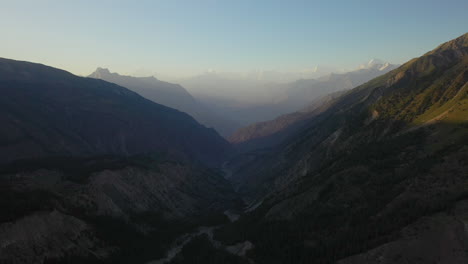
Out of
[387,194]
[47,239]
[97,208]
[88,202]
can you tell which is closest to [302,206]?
Result: [387,194]

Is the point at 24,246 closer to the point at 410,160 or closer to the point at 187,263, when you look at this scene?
the point at 187,263

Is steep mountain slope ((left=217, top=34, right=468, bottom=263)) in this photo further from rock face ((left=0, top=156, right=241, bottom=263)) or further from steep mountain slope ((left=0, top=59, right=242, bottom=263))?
steep mountain slope ((left=0, top=59, right=242, bottom=263))

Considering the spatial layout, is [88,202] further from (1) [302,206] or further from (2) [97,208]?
(1) [302,206]

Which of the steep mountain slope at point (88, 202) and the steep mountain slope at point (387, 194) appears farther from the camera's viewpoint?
the steep mountain slope at point (88, 202)

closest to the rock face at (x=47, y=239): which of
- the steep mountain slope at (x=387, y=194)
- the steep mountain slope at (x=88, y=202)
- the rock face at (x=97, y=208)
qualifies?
the rock face at (x=97, y=208)

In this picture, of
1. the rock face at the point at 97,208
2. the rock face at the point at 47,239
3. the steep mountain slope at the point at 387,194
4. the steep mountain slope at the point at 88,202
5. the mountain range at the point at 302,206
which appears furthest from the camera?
the steep mountain slope at the point at 88,202

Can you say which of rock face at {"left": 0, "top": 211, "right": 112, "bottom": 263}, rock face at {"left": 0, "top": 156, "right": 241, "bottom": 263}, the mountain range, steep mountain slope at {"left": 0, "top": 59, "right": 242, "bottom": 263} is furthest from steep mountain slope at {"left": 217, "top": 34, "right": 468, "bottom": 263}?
rock face at {"left": 0, "top": 211, "right": 112, "bottom": 263}

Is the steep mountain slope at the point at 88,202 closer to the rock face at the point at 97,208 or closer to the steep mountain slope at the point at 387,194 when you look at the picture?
the rock face at the point at 97,208
